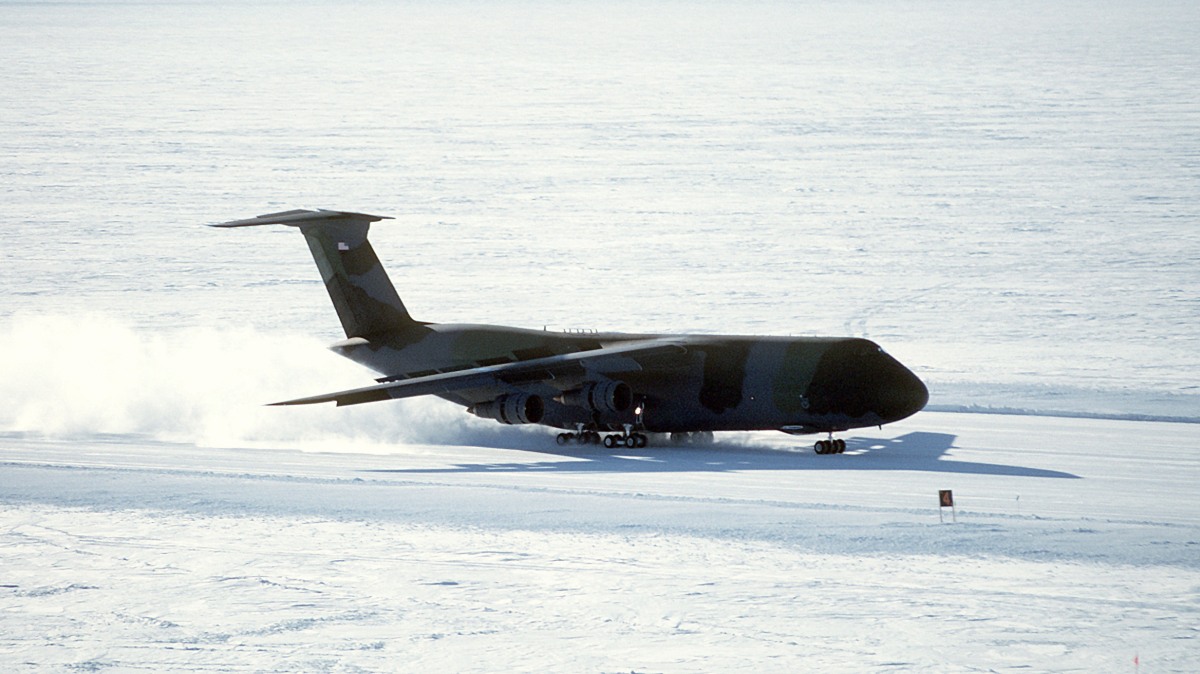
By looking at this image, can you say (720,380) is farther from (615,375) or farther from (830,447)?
(830,447)

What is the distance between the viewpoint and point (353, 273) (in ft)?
83.4

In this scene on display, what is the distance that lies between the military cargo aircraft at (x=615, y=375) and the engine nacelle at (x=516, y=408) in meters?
0.02

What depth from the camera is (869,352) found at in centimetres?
2173

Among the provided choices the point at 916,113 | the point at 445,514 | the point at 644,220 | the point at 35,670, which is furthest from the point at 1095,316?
the point at 916,113

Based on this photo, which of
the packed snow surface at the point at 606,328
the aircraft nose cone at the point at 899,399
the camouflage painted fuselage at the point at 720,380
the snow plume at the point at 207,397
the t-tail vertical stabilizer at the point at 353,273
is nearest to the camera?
the packed snow surface at the point at 606,328

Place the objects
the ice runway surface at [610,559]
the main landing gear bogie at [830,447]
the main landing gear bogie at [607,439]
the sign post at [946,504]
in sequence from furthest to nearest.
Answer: the main landing gear bogie at [607,439], the main landing gear bogie at [830,447], the sign post at [946,504], the ice runway surface at [610,559]

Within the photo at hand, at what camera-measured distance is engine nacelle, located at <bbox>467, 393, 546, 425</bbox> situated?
2283 centimetres

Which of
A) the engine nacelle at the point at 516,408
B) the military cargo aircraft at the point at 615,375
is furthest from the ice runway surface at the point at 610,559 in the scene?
the engine nacelle at the point at 516,408

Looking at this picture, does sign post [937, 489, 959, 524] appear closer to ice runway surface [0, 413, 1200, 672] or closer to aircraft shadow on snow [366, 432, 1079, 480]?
ice runway surface [0, 413, 1200, 672]

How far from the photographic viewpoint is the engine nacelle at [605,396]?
22.6m

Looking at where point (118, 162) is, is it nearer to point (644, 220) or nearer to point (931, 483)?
point (644, 220)

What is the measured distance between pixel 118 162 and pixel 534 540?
139ft

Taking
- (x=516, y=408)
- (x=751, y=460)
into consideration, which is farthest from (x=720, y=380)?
(x=516, y=408)

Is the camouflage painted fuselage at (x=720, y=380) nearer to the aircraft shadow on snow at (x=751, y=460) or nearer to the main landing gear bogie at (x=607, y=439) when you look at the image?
the main landing gear bogie at (x=607, y=439)
